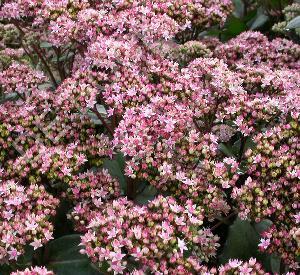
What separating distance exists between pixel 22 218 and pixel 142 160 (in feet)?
1.57

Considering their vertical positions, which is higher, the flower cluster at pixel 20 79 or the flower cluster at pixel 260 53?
the flower cluster at pixel 20 79

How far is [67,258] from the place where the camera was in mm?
2357

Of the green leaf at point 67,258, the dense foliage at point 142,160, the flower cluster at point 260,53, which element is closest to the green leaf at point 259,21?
the flower cluster at point 260,53

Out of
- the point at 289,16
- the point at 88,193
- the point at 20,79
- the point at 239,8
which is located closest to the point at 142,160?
the point at 88,193

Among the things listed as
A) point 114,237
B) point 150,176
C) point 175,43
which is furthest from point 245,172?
point 175,43

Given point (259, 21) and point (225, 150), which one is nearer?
point (225, 150)

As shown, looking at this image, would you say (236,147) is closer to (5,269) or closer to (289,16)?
(5,269)

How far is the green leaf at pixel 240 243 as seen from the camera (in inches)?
94.5

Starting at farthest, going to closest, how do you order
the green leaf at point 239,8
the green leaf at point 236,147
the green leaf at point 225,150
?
the green leaf at point 239,8 → the green leaf at point 236,147 → the green leaf at point 225,150

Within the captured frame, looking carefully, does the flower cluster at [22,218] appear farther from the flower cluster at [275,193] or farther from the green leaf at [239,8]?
the green leaf at [239,8]

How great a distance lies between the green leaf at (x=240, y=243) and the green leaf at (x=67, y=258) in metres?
0.54

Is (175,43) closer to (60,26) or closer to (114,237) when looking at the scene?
(60,26)

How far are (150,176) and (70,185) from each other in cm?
31

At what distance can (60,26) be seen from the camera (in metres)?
2.64
